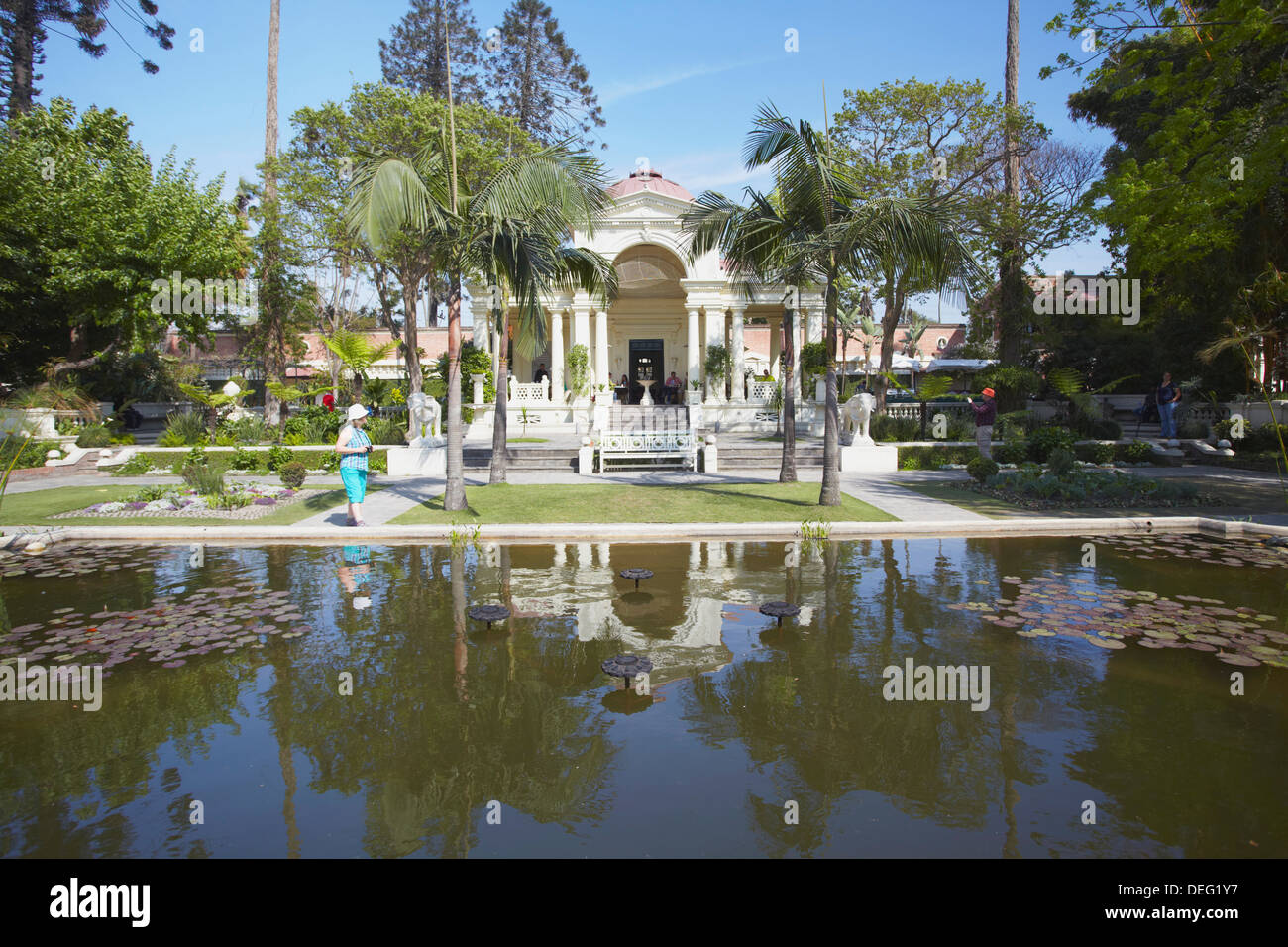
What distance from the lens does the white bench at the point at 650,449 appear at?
1811 cm

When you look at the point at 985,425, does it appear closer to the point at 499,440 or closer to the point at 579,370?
the point at 499,440

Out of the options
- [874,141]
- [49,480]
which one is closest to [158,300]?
[49,480]

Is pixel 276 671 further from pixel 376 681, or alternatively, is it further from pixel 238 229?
pixel 238 229

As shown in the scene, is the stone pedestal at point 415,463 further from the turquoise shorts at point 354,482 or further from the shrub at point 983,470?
the shrub at point 983,470

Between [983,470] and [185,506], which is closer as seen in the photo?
[185,506]

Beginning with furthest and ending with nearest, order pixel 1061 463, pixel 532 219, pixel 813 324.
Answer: pixel 813 324, pixel 1061 463, pixel 532 219

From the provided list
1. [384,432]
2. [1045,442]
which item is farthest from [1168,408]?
[384,432]

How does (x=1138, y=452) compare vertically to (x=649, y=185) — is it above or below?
below

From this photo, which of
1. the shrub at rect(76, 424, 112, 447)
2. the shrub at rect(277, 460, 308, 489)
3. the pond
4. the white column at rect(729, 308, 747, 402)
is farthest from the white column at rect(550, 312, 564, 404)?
the pond

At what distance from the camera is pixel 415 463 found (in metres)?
17.9

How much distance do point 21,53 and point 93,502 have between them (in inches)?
902

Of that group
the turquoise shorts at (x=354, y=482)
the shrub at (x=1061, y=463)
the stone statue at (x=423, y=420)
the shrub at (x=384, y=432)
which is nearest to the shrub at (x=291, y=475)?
the stone statue at (x=423, y=420)

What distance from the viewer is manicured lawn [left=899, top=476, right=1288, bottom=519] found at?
12.2 m

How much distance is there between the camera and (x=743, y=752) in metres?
4.50
